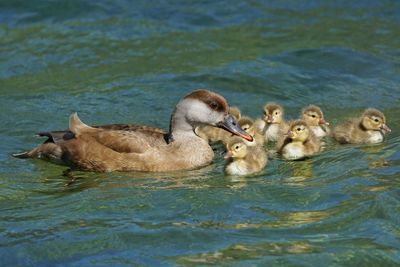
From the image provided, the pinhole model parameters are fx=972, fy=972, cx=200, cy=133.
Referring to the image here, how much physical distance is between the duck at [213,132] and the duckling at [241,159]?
1593 millimetres

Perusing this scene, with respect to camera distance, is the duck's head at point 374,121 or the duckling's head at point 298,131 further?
the duck's head at point 374,121

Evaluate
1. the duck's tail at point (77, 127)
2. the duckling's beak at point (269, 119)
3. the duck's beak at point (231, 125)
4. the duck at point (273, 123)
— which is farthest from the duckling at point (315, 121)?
the duck's tail at point (77, 127)

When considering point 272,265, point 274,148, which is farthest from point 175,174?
point 272,265

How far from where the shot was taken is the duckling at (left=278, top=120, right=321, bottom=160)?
1091 centimetres

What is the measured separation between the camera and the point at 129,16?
1747 cm

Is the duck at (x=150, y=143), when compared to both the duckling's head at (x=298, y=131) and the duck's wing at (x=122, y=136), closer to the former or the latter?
the duck's wing at (x=122, y=136)

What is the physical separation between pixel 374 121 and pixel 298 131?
38.5 inches

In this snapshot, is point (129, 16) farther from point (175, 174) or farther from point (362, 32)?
point (175, 174)

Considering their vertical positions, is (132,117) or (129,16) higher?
(129,16)

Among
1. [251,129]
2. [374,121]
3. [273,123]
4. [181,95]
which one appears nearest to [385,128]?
[374,121]

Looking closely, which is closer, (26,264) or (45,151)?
(26,264)

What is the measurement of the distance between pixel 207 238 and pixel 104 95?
19.1 ft

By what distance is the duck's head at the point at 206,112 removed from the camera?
35.8ft

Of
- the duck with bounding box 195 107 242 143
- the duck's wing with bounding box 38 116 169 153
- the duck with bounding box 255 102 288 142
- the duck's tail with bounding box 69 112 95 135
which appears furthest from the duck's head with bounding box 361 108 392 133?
the duck's tail with bounding box 69 112 95 135
